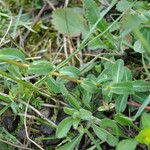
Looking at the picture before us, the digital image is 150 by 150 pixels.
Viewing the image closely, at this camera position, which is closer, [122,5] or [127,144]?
[127,144]

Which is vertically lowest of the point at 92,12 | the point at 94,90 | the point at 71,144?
the point at 71,144

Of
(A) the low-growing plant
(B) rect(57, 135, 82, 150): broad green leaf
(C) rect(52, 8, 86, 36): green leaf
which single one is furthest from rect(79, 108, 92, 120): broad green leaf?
(C) rect(52, 8, 86, 36): green leaf

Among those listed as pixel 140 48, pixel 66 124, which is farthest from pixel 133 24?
pixel 66 124

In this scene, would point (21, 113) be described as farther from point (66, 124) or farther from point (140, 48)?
point (140, 48)

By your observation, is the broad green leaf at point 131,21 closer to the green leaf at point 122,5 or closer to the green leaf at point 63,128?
the green leaf at point 122,5

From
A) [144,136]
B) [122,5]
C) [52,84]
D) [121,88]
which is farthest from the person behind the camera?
[122,5]

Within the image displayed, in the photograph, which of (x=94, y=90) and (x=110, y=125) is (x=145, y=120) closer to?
(x=110, y=125)

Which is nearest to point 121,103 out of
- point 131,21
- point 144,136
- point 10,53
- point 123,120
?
point 123,120
